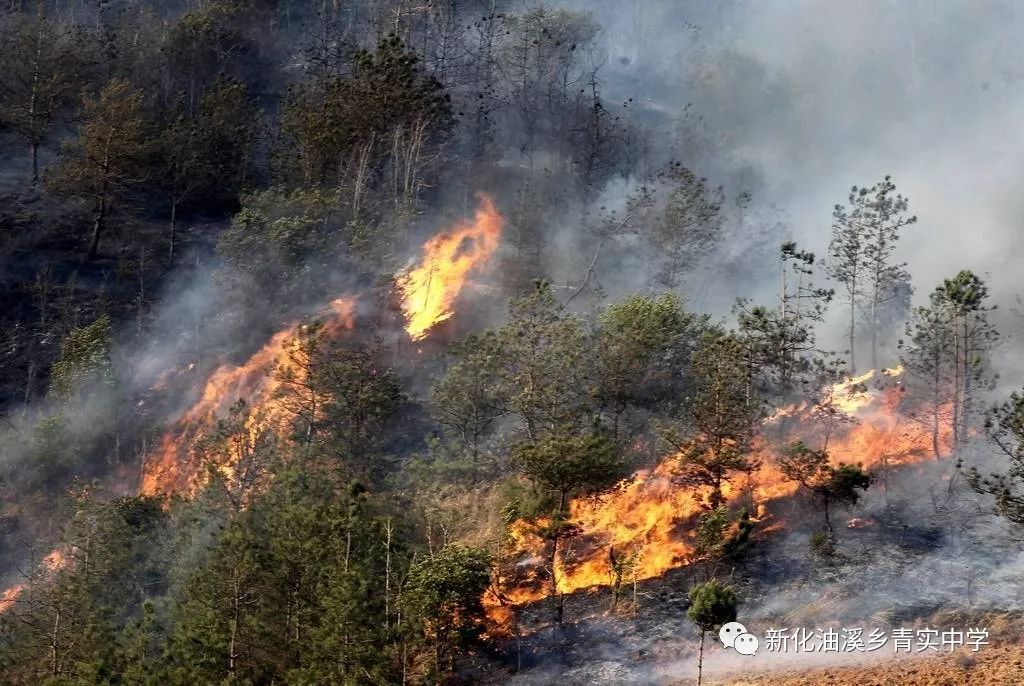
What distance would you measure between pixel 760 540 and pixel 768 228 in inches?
1313

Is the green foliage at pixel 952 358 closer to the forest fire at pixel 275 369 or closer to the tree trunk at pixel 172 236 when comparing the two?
the forest fire at pixel 275 369

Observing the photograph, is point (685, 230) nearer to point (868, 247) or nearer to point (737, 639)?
point (868, 247)

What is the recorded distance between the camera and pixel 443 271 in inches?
1978

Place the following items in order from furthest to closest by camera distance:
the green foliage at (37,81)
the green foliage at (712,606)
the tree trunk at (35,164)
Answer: the tree trunk at (35,164)
the green foliage at (37,81)
the green foliage at (712,606)

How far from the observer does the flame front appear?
48.4m

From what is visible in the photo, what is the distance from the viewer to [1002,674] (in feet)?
80.4

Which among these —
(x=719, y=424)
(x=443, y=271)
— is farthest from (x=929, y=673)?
(x=443, y=271)

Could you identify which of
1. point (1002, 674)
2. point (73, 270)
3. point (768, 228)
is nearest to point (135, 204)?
point (73, 270)

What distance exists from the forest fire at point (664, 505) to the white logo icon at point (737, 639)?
433 centimetres

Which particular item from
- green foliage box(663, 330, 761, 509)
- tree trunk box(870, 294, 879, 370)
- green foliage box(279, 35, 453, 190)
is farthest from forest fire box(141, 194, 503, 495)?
tree trunk box(870, 294, 879, 370)

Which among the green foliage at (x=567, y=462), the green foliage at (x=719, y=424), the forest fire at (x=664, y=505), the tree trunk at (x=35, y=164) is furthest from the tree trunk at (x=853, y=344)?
the tree trunk at (x=35, y=164)

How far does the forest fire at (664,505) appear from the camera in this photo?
105ft

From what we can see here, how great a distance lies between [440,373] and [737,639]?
75.1ft

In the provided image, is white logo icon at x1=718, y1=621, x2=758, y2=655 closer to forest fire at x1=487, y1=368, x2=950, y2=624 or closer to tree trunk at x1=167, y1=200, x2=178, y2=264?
forest fire at x1=487, y1=368, x2=950, y2=624
